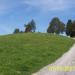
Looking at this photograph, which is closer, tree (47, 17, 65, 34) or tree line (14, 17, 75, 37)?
tree line (14, 17, 75, 37)

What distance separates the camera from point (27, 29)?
370 feet

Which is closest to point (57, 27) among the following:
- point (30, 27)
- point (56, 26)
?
point (56, 26)

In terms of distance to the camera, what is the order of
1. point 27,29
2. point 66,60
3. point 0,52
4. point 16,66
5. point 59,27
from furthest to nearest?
1. point 59,27
2. point 27,29
3. point 0,52
4. point 66,60
5. point 16,66

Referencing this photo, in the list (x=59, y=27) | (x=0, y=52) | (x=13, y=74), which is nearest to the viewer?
(x=13, y=74)

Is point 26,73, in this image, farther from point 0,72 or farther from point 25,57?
point 25,57

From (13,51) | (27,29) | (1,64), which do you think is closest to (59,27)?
(27,29)

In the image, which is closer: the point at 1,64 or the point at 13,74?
the point at 13,74

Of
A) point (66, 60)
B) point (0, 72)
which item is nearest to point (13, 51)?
point (66, 60)

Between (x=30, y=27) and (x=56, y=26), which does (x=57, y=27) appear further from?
(x=30, y=27)

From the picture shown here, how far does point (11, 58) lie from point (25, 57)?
1.53 m

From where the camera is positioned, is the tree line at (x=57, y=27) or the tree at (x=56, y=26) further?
the tree at (x=56, y=26)

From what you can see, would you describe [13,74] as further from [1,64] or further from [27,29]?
[27,29]

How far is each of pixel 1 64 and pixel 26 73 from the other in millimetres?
4558

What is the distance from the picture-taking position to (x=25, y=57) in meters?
32.5
